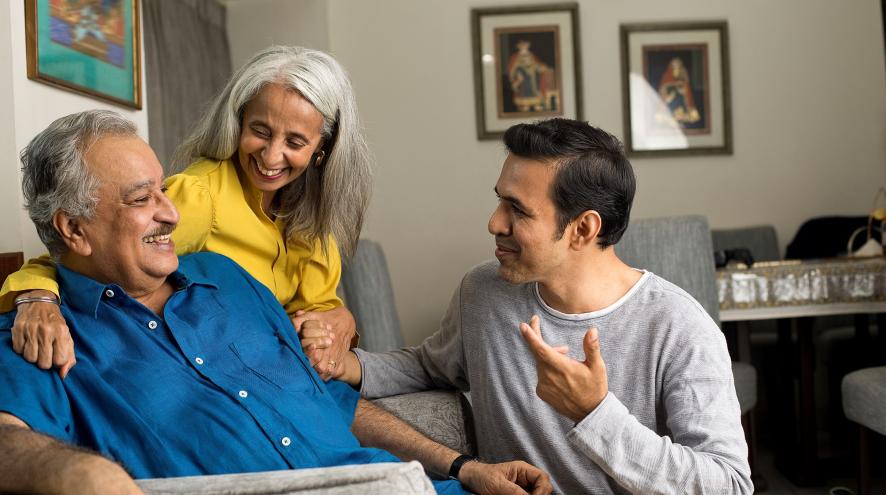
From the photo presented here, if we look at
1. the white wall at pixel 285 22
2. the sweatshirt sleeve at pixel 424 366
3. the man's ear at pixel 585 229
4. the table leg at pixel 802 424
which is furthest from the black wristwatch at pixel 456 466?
the white wall at pixel 285 22

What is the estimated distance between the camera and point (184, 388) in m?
1.49

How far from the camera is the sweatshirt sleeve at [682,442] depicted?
1400mm

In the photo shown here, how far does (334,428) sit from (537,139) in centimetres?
68

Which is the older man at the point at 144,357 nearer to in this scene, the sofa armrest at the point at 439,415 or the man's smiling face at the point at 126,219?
the man's smiling face at the point at 126,219

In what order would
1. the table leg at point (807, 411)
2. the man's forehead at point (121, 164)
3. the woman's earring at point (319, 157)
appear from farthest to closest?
the table leg at point (807, 411), the woman's earring at point (319, 157), the man's forehead at point (121, 164)

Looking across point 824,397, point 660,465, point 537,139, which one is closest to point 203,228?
point 537,139

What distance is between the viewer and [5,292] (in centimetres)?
146

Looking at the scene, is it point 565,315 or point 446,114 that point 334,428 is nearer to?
point 565,315

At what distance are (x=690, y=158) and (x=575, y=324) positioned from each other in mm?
3622

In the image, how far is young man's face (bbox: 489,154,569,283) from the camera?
5.59 feet

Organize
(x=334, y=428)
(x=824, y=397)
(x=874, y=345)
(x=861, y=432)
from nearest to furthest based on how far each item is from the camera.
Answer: (x=334, y=428) < (x=861, y=432) < (x=874, y=345) < (x=824, y=397)

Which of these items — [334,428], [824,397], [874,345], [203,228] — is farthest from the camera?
[824,397]

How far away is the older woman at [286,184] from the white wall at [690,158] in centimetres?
296

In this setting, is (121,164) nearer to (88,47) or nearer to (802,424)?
(88,47)
